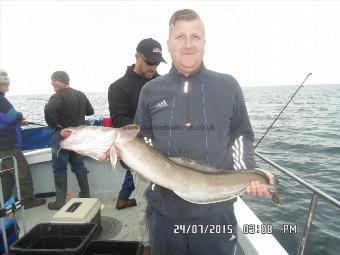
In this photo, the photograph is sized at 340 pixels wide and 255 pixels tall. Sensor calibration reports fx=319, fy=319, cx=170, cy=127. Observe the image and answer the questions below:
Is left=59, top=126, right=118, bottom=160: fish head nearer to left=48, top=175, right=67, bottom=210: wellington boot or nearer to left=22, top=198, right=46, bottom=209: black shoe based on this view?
left=48, top=175, right=67, bottom=210: wellington boot

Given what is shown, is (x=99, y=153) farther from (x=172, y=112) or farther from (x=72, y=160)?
(x=72, y=160)

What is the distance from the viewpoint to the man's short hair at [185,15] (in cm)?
287

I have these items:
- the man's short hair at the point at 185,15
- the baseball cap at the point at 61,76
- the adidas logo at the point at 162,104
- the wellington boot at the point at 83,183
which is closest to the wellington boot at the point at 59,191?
the wellington boot at the point at 83,183

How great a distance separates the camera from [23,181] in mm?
6598

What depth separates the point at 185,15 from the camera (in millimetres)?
2889

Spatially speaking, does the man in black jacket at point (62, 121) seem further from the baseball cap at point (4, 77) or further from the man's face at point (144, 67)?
the man's face at point (144, 67)

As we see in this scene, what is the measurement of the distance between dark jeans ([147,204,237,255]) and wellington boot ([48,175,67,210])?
410 centimetres

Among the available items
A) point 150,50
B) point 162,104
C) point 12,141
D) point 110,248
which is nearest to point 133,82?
point 150,50

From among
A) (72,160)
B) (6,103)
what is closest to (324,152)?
(72,160)

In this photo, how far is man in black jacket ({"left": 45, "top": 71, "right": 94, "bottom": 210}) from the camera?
6402 mm

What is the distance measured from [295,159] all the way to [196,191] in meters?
13.8

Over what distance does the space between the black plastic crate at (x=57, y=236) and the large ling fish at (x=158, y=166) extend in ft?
5.18

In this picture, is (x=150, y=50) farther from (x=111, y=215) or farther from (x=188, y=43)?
(x=111, y=215)

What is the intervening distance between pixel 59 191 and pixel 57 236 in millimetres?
2540
